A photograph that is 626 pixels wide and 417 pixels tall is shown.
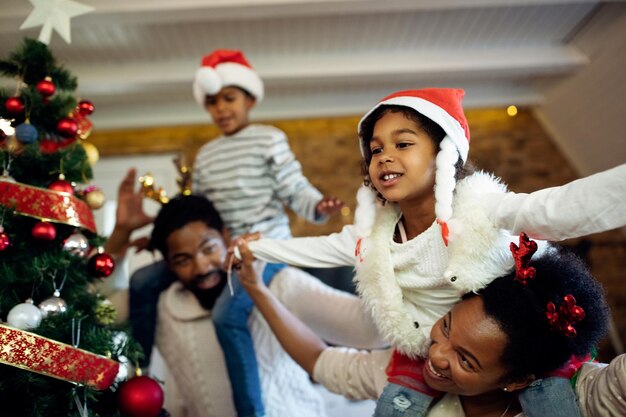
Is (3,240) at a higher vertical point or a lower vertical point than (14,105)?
lower

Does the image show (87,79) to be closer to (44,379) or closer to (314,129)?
(314,129)

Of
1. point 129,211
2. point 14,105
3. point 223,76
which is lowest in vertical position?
point 129,211

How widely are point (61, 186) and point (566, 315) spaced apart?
1.31 metres

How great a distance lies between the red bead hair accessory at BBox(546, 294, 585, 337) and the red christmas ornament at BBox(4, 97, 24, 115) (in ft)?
4.82

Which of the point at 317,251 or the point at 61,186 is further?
the point at 317,251

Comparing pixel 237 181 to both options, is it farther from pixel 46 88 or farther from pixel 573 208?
pixel 573 208

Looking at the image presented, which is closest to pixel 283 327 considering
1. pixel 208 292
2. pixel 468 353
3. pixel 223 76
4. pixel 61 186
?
pixel 208 292

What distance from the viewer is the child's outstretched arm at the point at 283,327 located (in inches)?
65.1

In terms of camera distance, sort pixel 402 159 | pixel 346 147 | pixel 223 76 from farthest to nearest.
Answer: pixel 346 147, pixel 223 76, pixel 402 159

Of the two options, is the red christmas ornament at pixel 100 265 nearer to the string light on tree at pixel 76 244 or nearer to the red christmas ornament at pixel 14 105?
the string light on tree at pixel 76 244

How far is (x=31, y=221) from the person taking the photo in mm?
1378

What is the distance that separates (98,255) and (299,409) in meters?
0.90

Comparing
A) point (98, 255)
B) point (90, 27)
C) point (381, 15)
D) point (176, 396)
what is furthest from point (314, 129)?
point (98, 255)

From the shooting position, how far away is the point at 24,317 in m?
1.22
